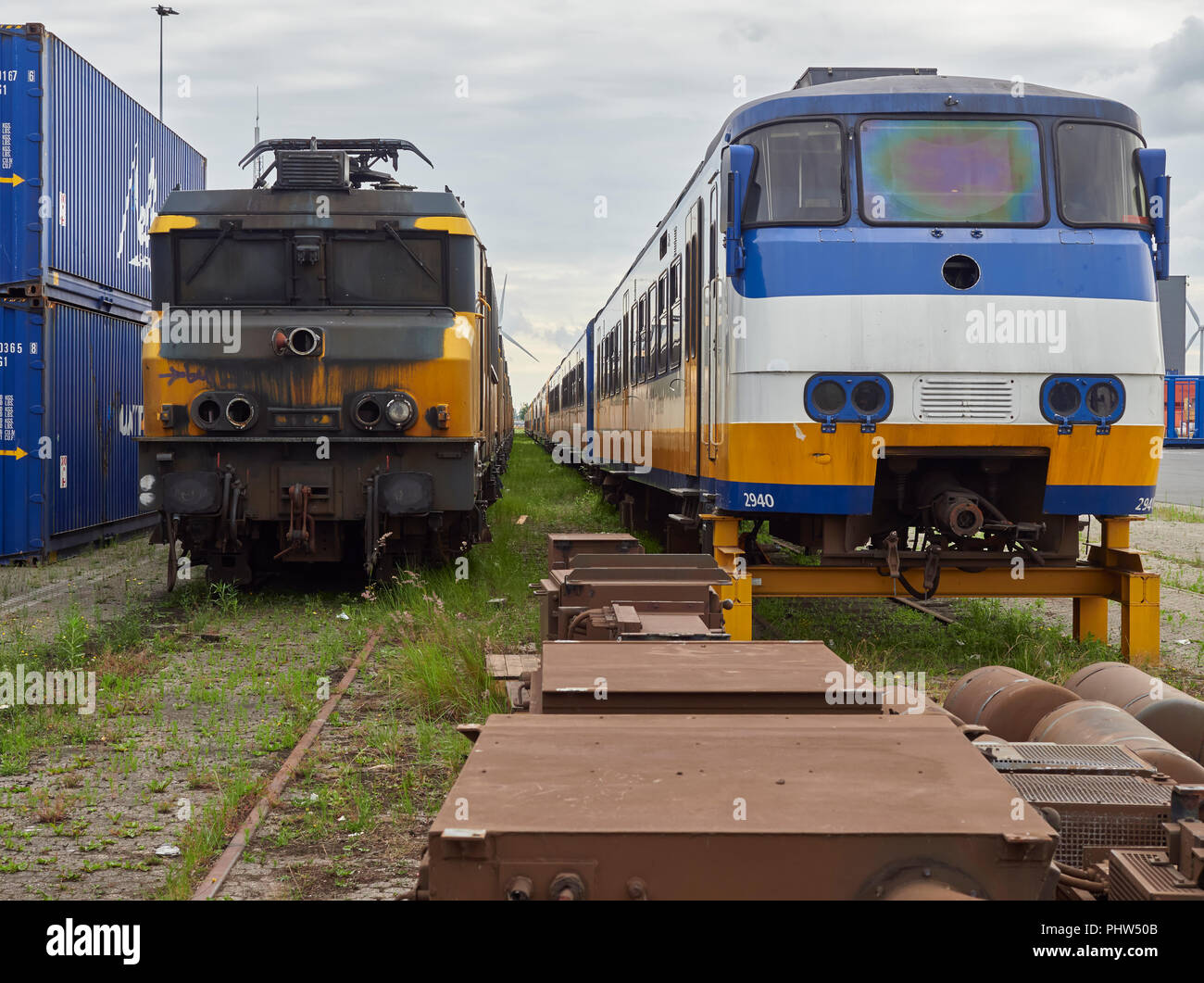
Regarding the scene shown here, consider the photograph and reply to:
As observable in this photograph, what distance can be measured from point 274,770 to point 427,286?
222 inches

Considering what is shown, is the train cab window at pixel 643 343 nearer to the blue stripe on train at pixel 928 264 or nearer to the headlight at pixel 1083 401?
the blue stripe on train at pixel 928 264

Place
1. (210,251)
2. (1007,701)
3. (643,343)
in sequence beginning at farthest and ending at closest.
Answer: (643,343), (210,251), (1007,701)

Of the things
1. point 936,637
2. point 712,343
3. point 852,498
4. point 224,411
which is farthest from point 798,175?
point 224,411

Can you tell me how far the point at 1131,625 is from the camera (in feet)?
24.5

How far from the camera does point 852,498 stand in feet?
22.8

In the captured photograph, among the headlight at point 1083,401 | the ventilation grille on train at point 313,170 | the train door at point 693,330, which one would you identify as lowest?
the headlight at point 1083,401

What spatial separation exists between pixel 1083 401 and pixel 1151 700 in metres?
3.26

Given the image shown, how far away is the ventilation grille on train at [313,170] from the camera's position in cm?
1009

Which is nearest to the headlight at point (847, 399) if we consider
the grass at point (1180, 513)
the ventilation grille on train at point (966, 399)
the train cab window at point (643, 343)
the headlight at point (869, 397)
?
the headlight at point (869, 397)

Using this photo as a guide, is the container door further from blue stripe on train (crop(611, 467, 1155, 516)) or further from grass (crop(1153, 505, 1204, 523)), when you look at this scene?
grass (crop(1153, 505, 1204, 523))

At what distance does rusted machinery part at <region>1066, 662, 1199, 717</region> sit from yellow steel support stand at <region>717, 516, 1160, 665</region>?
2834 millimetres

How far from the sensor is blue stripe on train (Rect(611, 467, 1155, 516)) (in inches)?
274

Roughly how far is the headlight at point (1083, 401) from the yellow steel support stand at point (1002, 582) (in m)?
0.89

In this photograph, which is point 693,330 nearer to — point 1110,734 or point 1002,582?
point 1002,582
